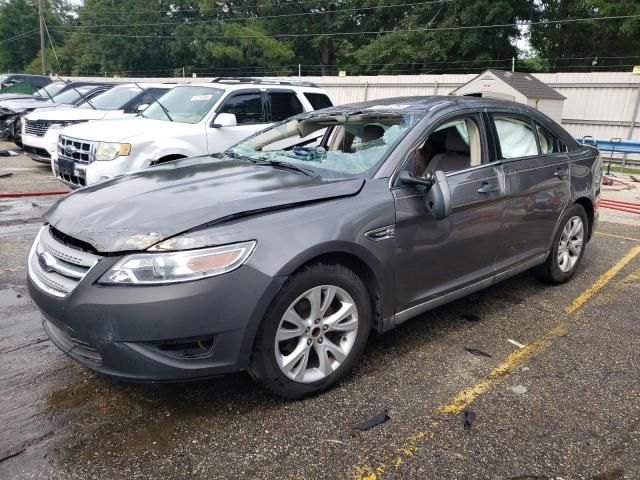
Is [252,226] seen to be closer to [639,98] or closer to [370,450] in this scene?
[370,450]

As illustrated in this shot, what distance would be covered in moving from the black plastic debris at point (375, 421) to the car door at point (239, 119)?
5081 mm

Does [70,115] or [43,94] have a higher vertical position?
[43,94]

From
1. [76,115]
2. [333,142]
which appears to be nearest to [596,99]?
[76,115]

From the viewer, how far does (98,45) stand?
51750 mm

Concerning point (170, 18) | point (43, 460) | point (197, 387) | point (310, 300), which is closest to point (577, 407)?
point (310, 300)

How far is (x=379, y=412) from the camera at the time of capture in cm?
274

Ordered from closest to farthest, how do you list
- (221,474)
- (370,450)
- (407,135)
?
1. (221,474)
2. (370,450)
3. (407,135)

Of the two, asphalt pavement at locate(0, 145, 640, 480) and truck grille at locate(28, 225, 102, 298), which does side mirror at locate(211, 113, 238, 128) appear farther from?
truck grille at locate(28, 225, 102, 298)

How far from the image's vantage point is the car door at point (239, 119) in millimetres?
7008

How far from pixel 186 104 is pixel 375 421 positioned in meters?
6.07

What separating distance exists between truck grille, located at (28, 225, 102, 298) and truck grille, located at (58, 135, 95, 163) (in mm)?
3920

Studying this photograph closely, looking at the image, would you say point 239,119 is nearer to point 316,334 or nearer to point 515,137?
point 515,137

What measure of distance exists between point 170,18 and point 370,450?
5489 centimetres

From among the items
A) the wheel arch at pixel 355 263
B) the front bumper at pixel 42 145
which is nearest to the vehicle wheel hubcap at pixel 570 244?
the wheel arch at pixel 355 263
